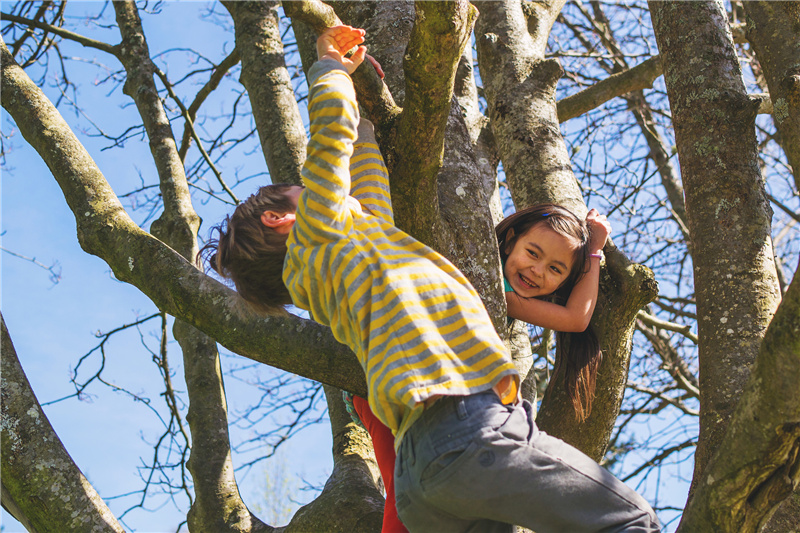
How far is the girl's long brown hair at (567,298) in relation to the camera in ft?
6.87

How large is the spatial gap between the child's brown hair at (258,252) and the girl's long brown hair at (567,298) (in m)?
0.77

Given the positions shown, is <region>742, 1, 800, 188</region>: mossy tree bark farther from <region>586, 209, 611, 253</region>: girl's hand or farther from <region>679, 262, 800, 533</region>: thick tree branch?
<region>679, 262, 800, 533</region>: thick tree branch

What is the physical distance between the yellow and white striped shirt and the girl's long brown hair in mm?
510

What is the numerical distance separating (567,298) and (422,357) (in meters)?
0.82

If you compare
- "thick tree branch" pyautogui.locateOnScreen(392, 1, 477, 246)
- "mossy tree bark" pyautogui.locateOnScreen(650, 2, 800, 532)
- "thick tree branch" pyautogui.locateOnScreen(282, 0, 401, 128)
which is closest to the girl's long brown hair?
"mossy tree bark" pyautogui.locateOnScreen(650, 2, 800, 532)

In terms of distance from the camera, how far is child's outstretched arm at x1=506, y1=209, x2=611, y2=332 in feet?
6.93

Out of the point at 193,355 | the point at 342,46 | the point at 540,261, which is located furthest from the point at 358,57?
the point at 193,355

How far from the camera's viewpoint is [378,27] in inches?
85.8

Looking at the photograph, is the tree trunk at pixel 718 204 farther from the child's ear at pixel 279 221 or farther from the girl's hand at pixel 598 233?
the child's ear at pixel 279 221

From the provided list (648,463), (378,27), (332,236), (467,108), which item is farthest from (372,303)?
(648,463)

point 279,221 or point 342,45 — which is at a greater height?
point 342,45

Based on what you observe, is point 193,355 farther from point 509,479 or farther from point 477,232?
point 509,479

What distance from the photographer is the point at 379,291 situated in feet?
5.35

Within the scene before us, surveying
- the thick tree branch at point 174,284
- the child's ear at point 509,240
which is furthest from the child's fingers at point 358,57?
the child's ear at point 509,240
